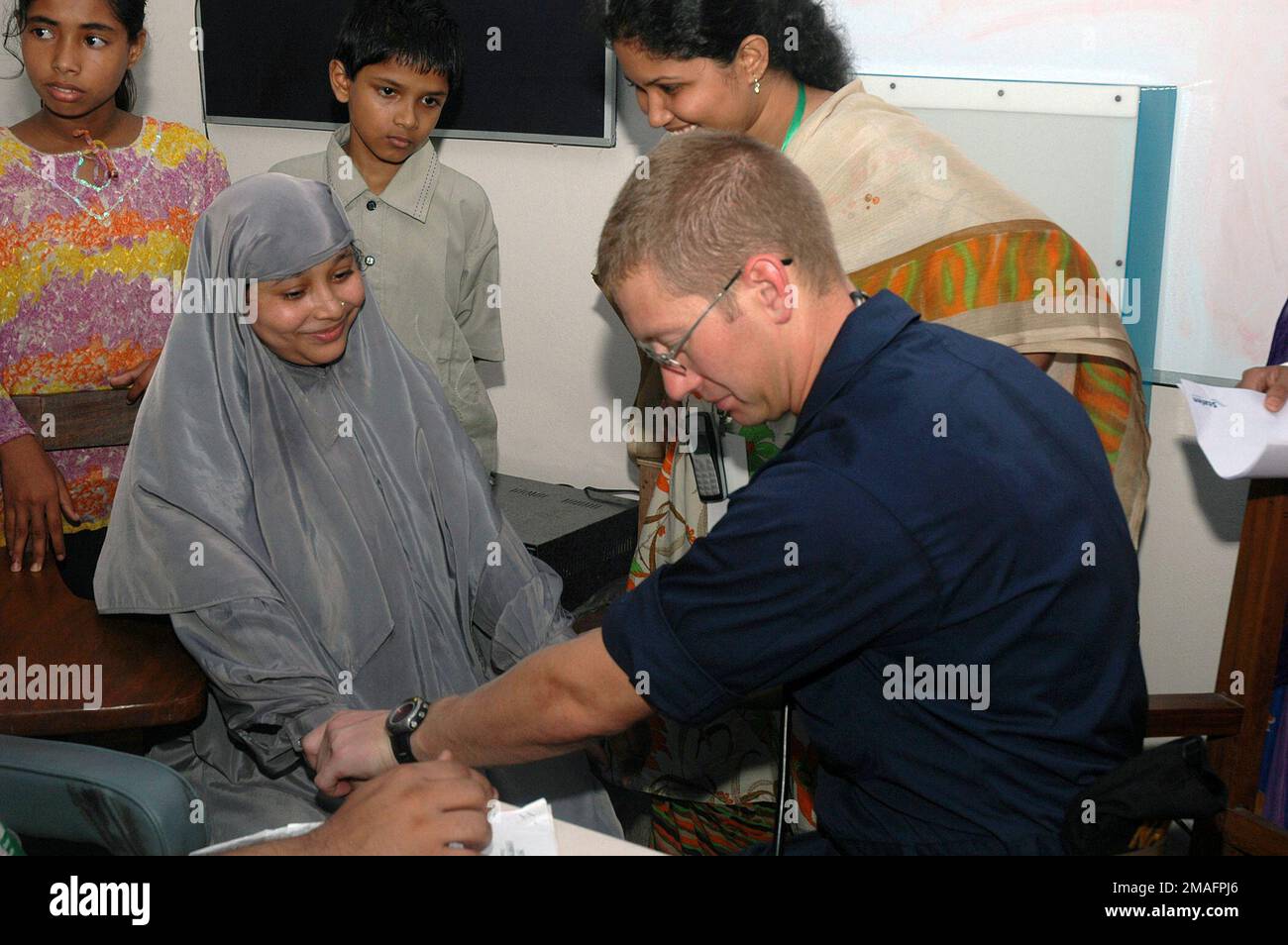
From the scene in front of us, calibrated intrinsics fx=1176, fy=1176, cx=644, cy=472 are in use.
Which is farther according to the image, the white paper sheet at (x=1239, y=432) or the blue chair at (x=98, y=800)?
the white paper sheet at (x=1239, y=432)

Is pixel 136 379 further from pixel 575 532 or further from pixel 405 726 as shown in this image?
pixel 405 726

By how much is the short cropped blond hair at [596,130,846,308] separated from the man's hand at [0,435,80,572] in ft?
4.18

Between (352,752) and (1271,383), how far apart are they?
5.01ft

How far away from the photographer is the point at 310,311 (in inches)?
72.1

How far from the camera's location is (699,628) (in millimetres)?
1099

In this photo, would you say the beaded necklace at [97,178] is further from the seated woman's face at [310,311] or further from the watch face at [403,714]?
the watch face at [403,714]

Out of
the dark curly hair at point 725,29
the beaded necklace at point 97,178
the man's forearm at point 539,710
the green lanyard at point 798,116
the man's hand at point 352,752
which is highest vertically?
the dark curly hair at point 725,29

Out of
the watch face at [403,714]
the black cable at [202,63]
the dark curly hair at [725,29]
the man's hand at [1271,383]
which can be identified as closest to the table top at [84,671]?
the watch face at [403,714]

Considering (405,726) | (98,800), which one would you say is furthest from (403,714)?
(98,800)

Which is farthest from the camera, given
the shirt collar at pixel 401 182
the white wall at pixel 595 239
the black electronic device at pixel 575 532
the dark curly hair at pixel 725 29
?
the shirt collar at pixel 401 182

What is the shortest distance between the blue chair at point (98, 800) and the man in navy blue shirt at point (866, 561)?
47 cm

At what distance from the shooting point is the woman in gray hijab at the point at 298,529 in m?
1.67
